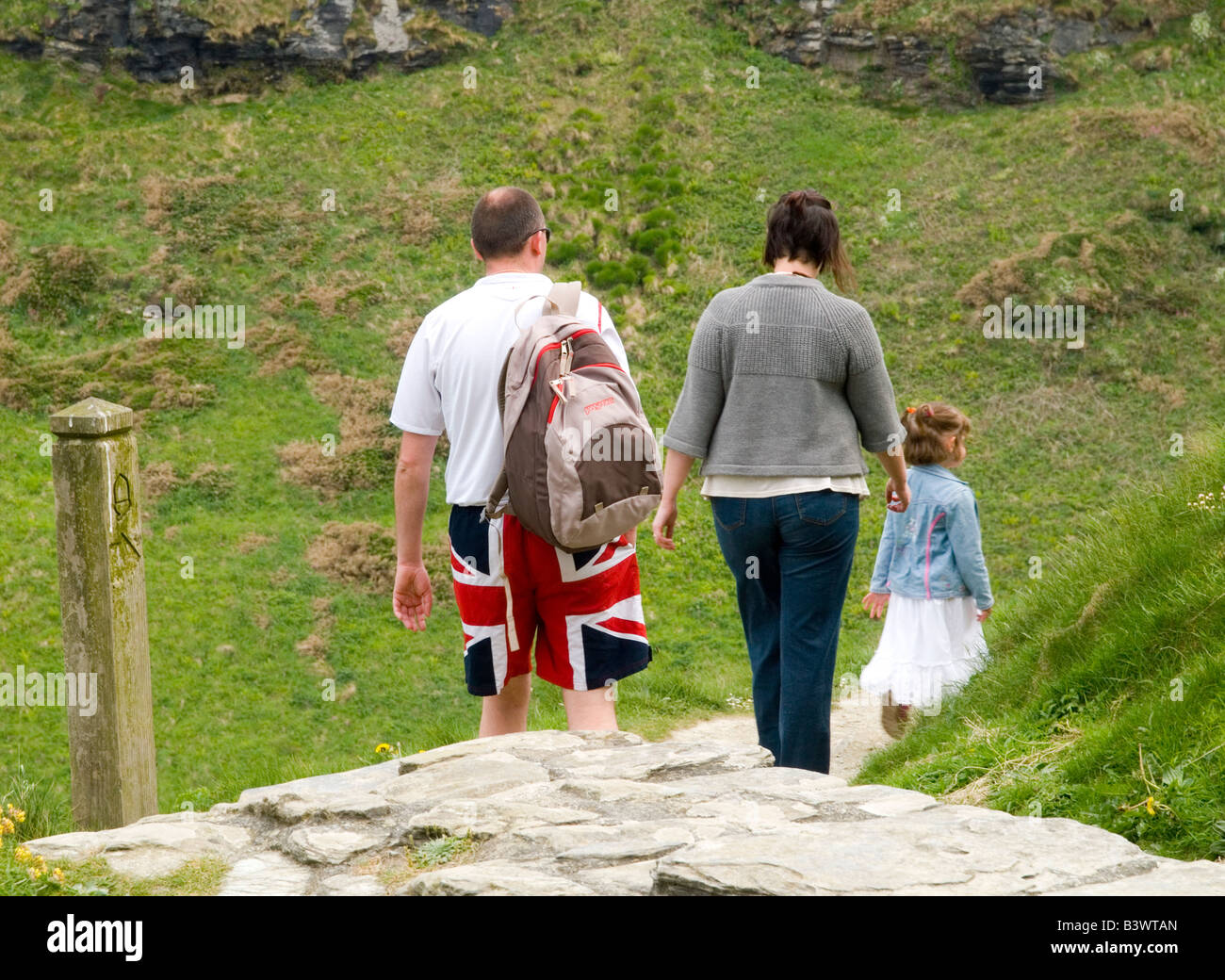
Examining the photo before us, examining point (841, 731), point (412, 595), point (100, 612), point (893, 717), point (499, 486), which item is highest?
point (499, 486)

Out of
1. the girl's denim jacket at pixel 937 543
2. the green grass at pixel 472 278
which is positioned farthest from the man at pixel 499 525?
the green grass at pixel 472 278

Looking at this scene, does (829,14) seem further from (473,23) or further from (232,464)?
(232,464)

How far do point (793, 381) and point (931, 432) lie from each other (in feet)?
7.06

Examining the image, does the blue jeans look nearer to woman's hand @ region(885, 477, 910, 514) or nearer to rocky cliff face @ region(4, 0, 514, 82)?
woman's hand @ region(885, 477, 910, 514)

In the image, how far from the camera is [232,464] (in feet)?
50.8

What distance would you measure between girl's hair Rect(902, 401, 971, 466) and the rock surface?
2.72 m

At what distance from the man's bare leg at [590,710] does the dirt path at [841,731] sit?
8.99 ft

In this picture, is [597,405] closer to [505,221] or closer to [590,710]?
[505,221]

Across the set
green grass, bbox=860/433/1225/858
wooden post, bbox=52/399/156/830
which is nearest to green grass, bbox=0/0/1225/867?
green grass, bbox=860/433/1225/858

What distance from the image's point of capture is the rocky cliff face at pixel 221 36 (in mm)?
23688

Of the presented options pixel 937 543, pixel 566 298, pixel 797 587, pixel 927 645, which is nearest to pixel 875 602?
pixel 927 645

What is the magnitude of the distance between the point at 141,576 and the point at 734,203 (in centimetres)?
1706

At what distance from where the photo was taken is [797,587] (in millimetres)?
4148

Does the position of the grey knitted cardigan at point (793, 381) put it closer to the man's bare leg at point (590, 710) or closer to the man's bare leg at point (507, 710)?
the man's bare leg at point (590, 710)
